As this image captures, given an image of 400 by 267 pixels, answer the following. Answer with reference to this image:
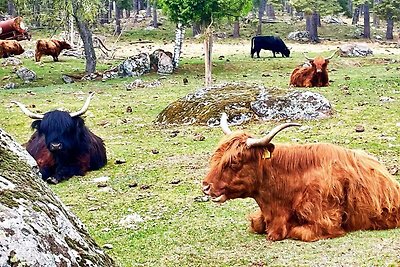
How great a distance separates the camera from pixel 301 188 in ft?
22.2

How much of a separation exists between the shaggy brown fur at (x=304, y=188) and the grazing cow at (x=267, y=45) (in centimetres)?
3164

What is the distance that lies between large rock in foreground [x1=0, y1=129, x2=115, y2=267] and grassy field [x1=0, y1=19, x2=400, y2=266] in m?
2.52

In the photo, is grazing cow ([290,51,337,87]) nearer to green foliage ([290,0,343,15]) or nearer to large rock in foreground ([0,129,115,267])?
large rock in foreground ([0,129,115,267])

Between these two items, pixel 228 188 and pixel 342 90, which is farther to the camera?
pixel 342 90

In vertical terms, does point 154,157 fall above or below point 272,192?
below

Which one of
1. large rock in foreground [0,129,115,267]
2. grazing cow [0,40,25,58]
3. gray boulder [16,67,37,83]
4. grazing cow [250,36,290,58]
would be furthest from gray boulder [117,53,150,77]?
large rock in foreground [0,129,115,267]

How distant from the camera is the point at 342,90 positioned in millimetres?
19625

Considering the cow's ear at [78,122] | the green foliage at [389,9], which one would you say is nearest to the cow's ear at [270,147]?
the cow's ear at [78,122]

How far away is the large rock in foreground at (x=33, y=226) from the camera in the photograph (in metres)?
2.71

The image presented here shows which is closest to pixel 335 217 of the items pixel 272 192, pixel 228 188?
pixel 272 192

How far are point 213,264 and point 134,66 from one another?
2333 centimetres

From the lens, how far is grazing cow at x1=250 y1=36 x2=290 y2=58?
3856cm

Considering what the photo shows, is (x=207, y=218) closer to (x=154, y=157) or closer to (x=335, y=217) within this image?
(x=335, y=217)

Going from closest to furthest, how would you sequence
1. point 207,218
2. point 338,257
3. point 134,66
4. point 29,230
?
1. point 29,230
2. point 338,257
3. point 207,218
4. point 134,66
